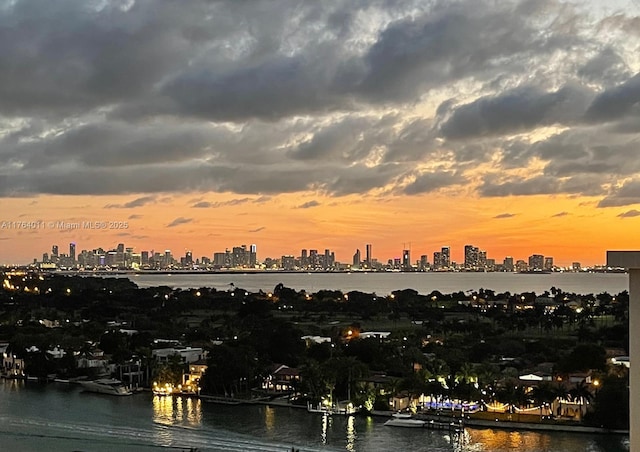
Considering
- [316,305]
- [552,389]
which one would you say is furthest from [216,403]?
[316,305]

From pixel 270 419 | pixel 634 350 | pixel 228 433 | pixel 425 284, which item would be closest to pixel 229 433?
pixel 228 433

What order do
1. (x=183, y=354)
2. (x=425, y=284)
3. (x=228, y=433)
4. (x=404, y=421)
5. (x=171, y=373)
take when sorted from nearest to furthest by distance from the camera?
1. (x=228, y=433)
2. (x=404, y=421)
3. (x=171, y=373)
4. (x=183, y=354)
5. (x=425, y=284)

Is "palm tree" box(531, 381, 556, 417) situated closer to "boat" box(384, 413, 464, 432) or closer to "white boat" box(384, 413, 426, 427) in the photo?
"boat" box(384, 413, 464, 432)

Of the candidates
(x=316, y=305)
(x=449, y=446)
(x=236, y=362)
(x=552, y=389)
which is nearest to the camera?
(x=449, y=446)

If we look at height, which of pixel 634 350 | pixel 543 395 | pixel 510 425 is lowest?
pixel 510 425

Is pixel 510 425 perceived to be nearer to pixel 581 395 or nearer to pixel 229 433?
pixel 581 395

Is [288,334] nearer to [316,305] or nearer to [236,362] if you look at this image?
[236,362]
